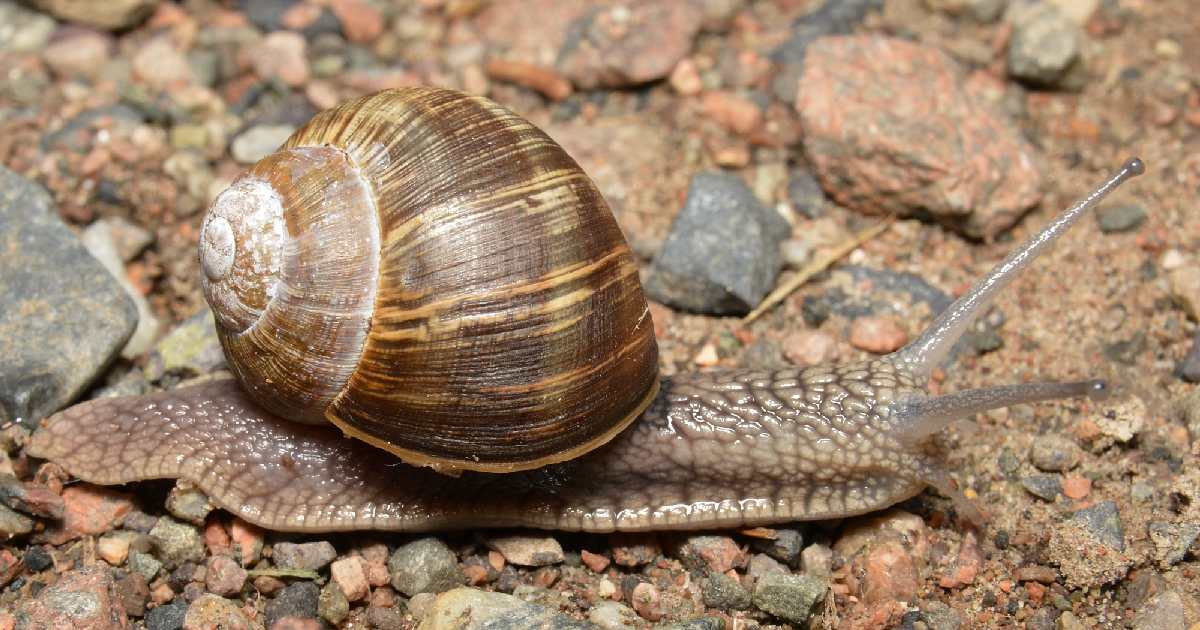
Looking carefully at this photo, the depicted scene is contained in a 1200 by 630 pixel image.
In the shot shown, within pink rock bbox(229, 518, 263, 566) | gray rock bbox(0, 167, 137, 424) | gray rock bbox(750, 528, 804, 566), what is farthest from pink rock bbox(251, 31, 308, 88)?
gray rock bbox(750, 528, 804, 566)

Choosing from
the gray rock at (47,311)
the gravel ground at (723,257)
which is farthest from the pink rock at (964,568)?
the gray rock at (47,311)

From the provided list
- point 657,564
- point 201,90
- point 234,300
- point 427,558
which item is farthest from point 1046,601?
point 201,90

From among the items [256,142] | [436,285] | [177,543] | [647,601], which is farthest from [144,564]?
[256,142]

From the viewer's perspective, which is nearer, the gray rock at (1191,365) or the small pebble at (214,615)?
the small pebble at (214,615)

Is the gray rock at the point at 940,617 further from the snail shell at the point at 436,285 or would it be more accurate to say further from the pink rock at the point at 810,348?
the snail shell at the point at 436,285

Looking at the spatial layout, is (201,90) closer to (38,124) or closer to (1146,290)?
(38,124)
